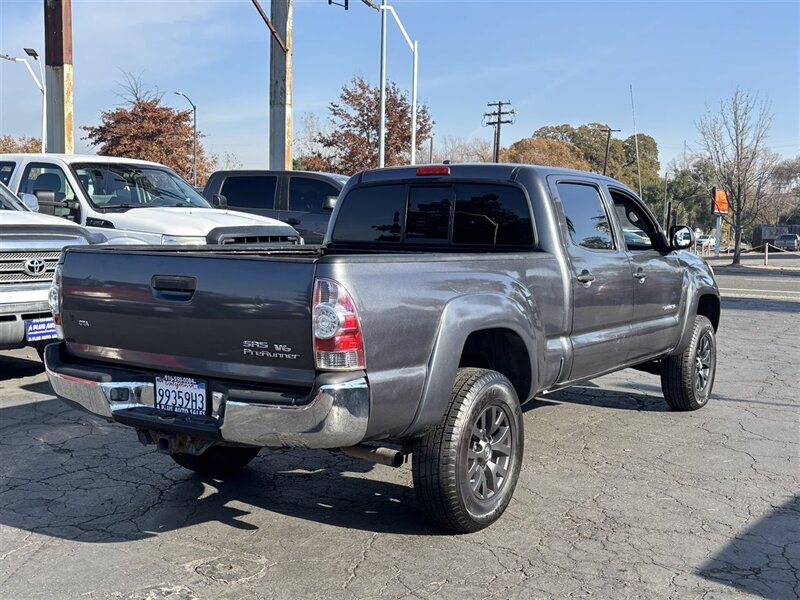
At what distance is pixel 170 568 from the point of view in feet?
12.7

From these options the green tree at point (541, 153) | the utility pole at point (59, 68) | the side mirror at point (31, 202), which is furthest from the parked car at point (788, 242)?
the side mirror at point (31, 202)

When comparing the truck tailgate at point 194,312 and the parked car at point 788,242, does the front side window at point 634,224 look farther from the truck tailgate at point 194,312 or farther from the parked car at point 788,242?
the parked car at point 788,242

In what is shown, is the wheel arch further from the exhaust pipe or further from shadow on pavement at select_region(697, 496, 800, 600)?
shadow on pavement at select_region(697, 496, 800, 600)

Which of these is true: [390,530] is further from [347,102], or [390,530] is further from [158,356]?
[347,102]

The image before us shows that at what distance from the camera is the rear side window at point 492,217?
5324mm

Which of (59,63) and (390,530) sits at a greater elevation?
(59,63)

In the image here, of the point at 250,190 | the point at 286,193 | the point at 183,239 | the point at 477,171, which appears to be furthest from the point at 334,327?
the point at 250,190

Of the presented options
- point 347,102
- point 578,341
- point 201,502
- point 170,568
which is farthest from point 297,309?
point 347,102

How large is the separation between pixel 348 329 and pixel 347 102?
3664cm

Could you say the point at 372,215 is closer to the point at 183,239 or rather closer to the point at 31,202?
the point at 183,239

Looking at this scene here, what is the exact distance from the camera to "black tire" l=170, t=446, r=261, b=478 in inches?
201

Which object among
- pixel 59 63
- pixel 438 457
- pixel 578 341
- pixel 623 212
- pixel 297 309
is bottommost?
pixel 438 457

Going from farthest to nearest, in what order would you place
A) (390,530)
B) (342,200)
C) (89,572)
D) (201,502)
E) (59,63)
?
(59,63), (342,200), (201,502), (390,530), (89,572)

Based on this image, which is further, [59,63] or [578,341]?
[59,63]
